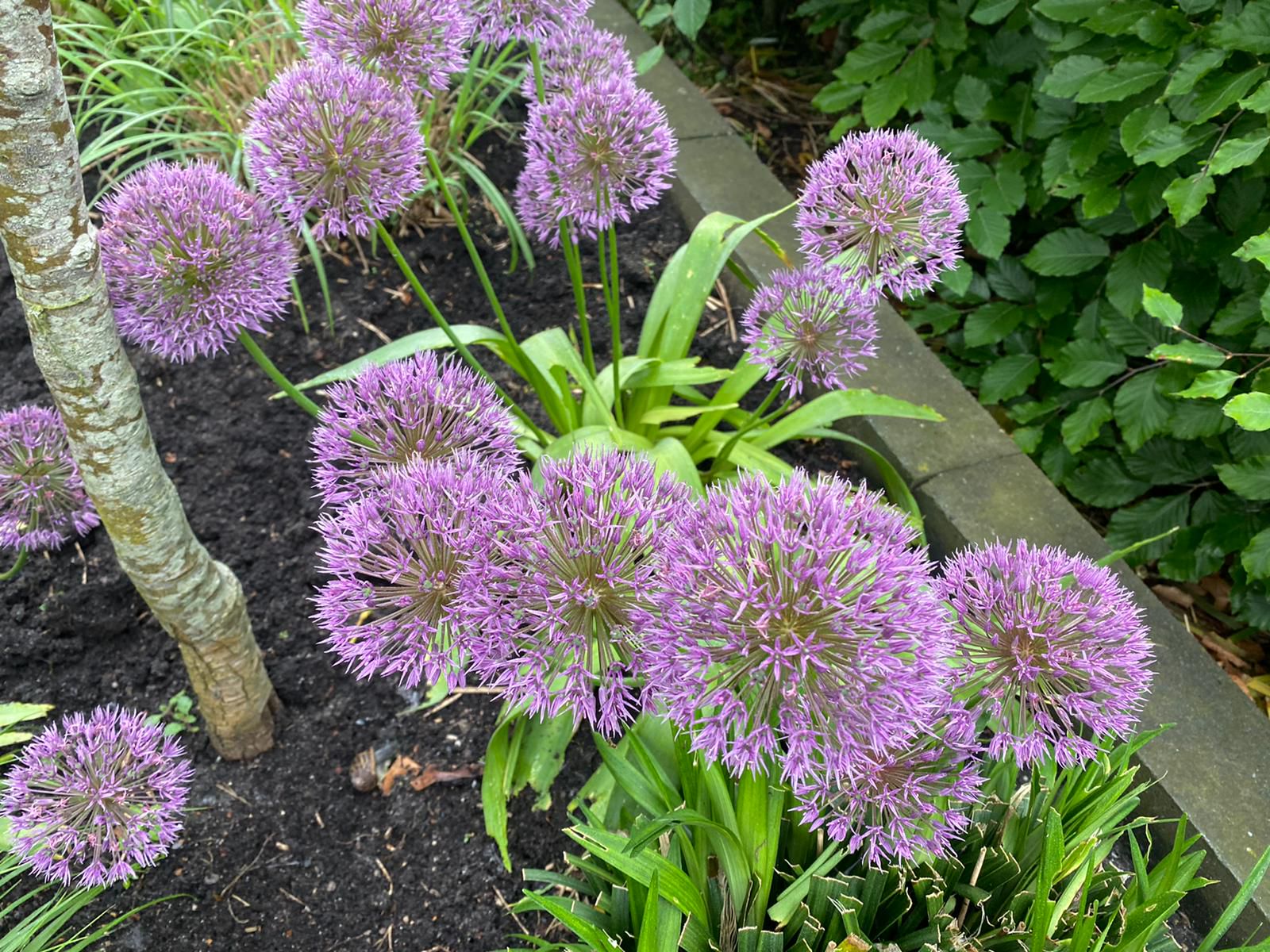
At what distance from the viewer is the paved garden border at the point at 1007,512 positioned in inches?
79.2

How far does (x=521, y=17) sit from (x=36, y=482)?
1.32 m

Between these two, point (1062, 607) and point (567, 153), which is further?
point (567, 153)

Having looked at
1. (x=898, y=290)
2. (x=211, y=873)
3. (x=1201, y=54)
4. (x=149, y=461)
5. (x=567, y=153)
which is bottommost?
(x=211, y=873)

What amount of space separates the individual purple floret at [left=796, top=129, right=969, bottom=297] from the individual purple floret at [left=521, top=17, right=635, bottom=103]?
0.52m

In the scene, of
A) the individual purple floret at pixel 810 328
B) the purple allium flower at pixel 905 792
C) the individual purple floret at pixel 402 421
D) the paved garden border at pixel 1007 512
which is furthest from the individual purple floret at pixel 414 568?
the paved garden border at pixel 1007 512

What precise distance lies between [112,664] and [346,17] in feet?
5.21

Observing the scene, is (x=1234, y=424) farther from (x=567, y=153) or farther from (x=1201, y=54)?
(x=567, y=153)

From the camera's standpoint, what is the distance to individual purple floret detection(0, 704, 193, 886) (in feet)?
5.34

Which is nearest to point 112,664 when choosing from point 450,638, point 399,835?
point 399,835

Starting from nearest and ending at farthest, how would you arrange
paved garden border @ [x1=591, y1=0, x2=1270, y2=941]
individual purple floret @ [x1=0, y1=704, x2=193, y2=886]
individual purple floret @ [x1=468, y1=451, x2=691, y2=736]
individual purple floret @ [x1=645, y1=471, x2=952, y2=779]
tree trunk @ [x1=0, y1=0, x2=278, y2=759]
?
individual purple floret @ [x1=645, y1=471, x2=952, y2=779]
individual purple floret @ [x1=468, y1=451, x2=691, y2=736]
tree trunk @ [x1=0, y1=0, x2=278, y2=759]
individual purple floret @ [x1=0, y1=704, x2=193, y2=886]
paved garden border @ [x1=591, y1=0, x2=1270, y2=941]

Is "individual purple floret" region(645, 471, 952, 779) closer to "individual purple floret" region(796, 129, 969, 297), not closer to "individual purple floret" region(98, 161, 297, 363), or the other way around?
"individual purple floret" region(796, 129, 969, 297)

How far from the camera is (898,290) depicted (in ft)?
5.79

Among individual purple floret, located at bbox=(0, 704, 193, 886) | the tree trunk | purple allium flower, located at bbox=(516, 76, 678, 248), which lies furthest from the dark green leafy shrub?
individual purple floret, located at bbox=(0, 704, 193, 886)

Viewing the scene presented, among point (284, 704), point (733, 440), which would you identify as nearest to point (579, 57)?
point (733, 440)
